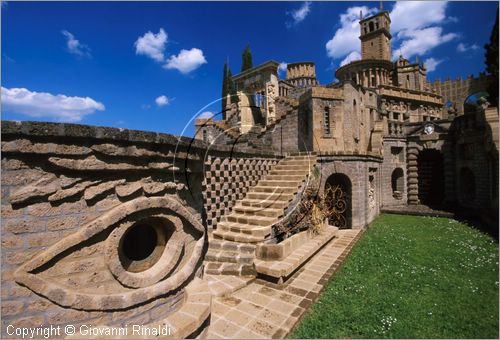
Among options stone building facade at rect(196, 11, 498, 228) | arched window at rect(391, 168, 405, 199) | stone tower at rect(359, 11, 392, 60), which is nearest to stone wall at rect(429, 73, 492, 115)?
stone tower at rect(359, 11, 392, 60)

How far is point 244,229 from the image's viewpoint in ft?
23.2

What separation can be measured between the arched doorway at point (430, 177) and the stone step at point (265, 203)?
15413 mm

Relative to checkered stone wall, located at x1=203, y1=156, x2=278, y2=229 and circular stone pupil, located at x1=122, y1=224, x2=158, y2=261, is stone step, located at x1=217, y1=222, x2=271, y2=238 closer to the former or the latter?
checkered stone wall, located at x1=203, y1=156, x2=278, y2=229

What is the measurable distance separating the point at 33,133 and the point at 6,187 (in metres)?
0.65

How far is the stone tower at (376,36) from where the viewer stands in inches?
1500

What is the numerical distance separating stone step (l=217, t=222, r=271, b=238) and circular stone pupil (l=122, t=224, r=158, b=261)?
3361 mm

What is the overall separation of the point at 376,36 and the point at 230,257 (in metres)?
46.3

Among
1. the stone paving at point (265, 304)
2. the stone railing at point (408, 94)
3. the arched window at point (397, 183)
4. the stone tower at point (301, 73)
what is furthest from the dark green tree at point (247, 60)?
the stone paving at point (265, 304)

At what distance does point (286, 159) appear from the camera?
39.2 feet

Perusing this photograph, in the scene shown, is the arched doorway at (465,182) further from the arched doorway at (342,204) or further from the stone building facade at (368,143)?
the arched doorway at (342,204)

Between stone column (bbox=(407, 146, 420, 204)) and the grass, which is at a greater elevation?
stone column (bbox=(407, 146, 420, 204))

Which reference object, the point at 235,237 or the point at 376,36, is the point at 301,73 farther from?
the point at 235,237

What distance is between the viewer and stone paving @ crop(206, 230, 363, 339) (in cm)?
389

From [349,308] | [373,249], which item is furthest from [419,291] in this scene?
[373,249]
